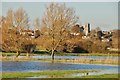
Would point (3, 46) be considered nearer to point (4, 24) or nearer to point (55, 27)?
point (4, 24)

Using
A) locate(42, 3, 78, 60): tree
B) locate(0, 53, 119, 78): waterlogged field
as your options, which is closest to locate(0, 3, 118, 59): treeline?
locate(42, 3, 78, 60): tree

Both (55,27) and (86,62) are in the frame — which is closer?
(86,62)

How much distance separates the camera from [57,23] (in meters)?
59.6

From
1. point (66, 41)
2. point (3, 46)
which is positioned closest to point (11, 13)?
point (3, 46)

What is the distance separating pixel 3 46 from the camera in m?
68.4

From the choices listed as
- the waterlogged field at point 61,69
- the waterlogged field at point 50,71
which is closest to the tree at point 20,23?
the waterlogged field at point 61,69

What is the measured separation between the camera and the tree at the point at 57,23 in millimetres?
60062

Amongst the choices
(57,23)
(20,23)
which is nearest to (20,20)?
(20,23)

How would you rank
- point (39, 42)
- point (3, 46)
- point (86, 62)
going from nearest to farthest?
1. point (86, 62)
2. point (39, 42)
3. point (3, 46)

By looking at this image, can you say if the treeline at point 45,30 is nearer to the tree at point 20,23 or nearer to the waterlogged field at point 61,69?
the tree at point 20,23

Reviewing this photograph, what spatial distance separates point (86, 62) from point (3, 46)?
24.9 m

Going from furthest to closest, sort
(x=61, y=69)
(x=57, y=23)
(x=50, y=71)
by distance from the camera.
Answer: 1. (x=57, y=23)
2. (x=61, y=69)
3. (x=50, y=71)

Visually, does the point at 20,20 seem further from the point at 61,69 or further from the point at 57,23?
the point at 61,69

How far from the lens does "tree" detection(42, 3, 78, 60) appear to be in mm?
60062
